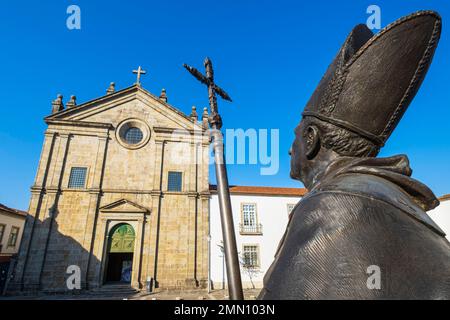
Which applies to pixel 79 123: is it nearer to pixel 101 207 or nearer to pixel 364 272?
pixel 101 207

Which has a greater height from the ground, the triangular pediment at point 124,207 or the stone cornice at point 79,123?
the stone cornice at point 79,123

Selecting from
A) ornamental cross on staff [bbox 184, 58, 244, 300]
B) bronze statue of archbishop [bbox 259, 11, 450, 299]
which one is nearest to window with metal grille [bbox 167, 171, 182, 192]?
ornamental cross on staff [bbox 184, 58, 244, 300]

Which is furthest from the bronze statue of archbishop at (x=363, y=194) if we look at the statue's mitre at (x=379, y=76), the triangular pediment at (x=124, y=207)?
the triangular pediment at (x=124, y=207)

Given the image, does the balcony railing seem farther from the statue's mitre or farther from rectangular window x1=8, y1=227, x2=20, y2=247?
rectangular window x1=8, y1=227, x2=20, y2=247

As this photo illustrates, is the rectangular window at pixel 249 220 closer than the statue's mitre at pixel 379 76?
No

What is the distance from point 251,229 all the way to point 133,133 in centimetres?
1257

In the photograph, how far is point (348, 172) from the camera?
4.23ft

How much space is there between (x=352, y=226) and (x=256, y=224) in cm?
1839

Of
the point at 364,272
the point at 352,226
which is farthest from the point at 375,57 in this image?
the point at 364,272

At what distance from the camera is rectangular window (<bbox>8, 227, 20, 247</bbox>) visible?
28.9 meters

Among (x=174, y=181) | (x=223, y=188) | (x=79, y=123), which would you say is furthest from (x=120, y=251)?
(x=223, y=188)

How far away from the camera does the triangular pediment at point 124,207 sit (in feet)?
55.5

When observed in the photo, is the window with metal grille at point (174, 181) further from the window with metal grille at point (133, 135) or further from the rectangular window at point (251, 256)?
the rectangular window at point (251, 256)

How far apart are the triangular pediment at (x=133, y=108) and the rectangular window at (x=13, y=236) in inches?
837
